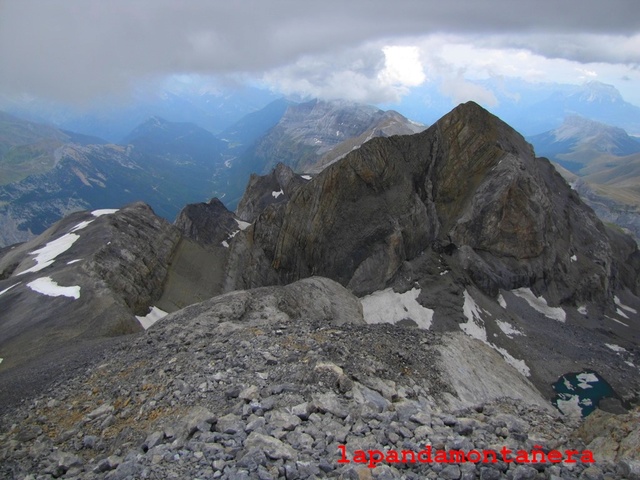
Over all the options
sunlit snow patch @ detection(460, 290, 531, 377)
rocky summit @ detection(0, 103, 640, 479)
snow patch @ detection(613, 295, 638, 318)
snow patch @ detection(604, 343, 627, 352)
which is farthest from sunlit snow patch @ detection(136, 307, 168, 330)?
snow patch @ detection(613, 295, 638, 318)

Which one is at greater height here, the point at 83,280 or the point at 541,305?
the point at 83,280

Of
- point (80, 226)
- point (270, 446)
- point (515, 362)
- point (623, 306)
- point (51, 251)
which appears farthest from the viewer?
point (623, 306)

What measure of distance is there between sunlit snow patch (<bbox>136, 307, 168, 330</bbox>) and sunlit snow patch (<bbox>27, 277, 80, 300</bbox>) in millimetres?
7913

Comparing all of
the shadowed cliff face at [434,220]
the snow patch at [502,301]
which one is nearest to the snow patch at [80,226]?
the shadowed cliff face at [434,220]

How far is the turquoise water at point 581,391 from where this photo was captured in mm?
42625

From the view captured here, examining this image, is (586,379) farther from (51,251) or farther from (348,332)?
(51,251)

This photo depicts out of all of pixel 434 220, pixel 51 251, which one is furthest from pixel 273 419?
pixel 51 251

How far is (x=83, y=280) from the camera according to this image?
50.3m

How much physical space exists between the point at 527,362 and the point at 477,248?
83.0ft

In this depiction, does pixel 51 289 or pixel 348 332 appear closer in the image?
pixel 348 332

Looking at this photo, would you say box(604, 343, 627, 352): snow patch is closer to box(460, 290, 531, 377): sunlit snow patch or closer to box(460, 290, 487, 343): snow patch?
box(460, 290, 531, 377): sunlit snow patch

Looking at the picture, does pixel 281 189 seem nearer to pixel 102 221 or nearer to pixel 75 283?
pixel 102 221

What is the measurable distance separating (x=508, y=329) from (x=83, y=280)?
53.3m

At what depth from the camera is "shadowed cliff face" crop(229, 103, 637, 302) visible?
63219 mm
